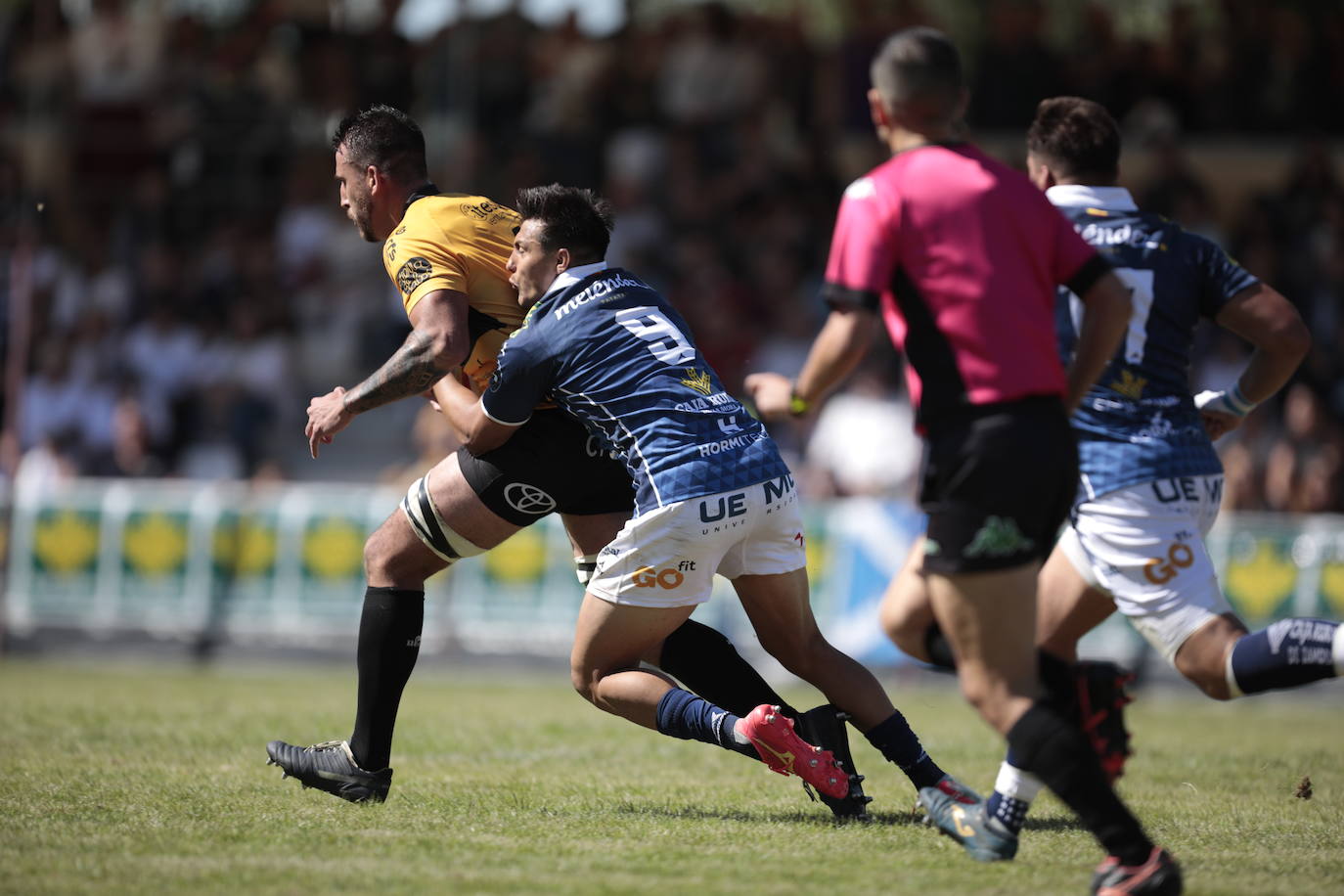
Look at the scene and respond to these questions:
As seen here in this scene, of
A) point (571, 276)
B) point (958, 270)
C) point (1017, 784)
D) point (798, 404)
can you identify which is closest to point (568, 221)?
point (571, 276)

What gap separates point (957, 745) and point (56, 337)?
13324mm

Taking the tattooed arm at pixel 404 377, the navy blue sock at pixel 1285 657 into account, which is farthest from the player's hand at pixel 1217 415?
the tattooed arm at pixel 404 377

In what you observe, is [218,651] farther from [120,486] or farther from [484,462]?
[484,462]

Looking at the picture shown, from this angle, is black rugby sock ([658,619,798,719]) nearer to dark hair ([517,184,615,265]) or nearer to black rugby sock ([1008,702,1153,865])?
dark hair ([517,184,615,265])

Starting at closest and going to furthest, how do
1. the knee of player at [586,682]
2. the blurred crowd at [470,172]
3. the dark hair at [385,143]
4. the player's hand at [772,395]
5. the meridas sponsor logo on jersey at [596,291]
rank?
the player's hand at [772,395]
the meridas sponsor logo on jersey at [596,291]
the knee of player at [586,682]
the dark hair at [385,143]
the blurred crowd at [470,172]

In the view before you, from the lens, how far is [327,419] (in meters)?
5.61

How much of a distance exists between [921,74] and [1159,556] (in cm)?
172

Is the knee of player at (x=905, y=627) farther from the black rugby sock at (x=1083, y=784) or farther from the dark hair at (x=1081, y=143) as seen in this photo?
the dark hair at (x=1081, y=143)

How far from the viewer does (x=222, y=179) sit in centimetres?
1941

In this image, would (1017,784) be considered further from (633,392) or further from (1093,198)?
(1093,198)

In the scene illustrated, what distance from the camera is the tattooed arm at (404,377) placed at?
563cm

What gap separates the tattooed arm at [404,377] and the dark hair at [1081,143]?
207 cm

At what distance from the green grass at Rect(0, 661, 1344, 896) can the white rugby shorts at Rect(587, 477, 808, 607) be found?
796 millimetres

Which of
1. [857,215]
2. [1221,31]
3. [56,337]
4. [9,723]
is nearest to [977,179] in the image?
[857,215]
